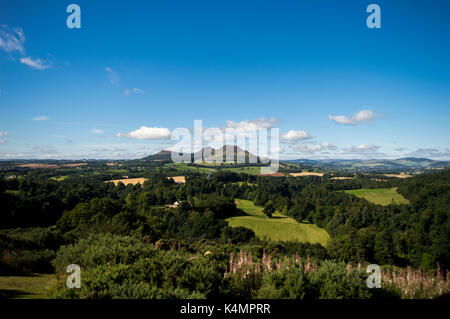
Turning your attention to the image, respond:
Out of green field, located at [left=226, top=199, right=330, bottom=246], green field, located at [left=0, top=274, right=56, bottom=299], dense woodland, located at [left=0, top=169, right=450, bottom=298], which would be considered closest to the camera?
dense woodland, located at [left=0, top=169, right=450, bottom=298]

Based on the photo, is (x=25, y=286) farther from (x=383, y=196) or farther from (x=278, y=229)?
(x=383, y=196)

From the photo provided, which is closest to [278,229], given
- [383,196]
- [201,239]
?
[201,239]

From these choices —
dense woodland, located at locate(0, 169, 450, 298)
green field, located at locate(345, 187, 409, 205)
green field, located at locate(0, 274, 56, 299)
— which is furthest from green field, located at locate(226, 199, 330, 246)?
green field, located at locate(0, 274, 56, 299)

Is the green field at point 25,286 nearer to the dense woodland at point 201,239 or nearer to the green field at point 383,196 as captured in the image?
the dense woodland at point 201,239

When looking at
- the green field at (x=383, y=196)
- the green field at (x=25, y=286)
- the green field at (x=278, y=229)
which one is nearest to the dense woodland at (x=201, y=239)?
the green field at (x=25, y=286)

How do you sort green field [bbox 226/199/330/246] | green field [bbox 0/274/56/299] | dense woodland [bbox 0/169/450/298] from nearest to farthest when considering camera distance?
dense woodland [bbox 0/169/450/298], green field [bbox 0/274/56/299], green field [bbox 226/199/330/246]

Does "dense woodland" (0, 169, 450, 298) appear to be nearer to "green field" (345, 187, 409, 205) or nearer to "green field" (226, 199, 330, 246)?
"green field" (226, 199, 330, 246)
